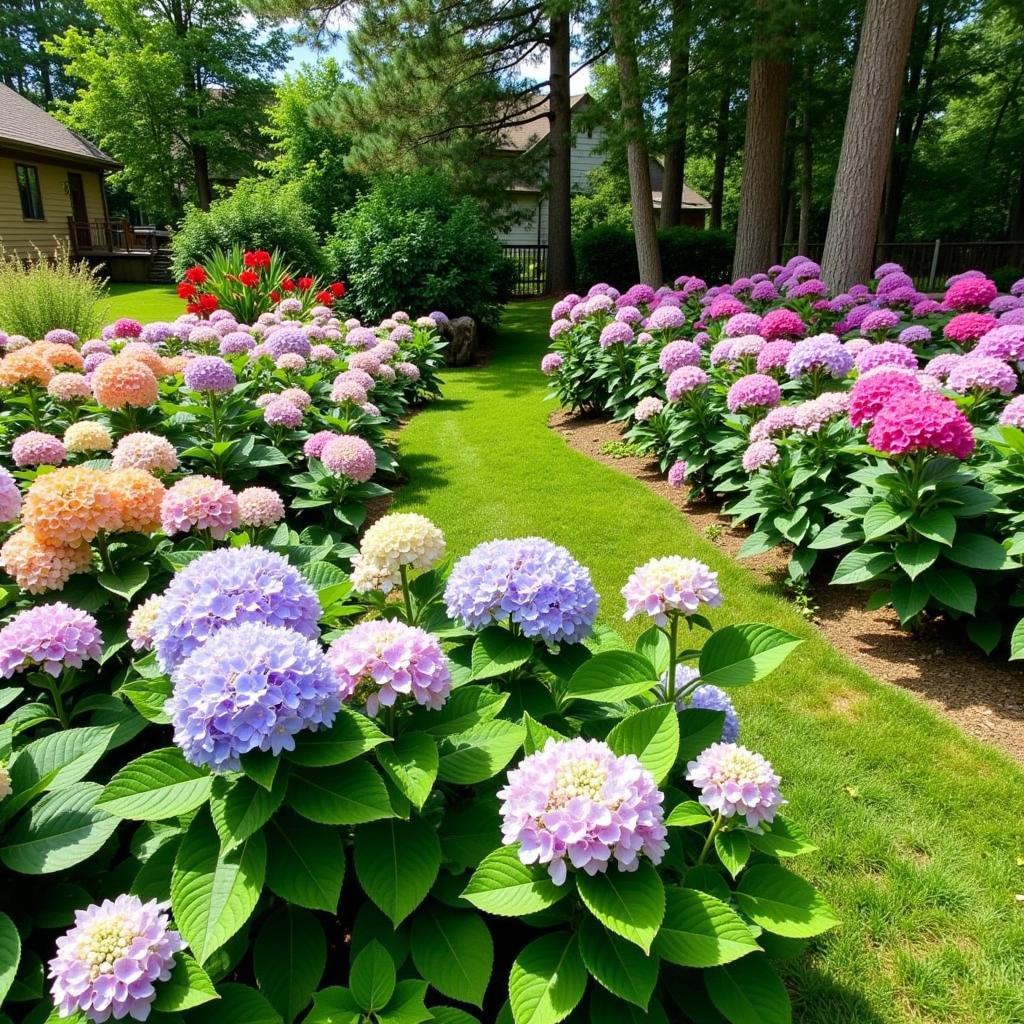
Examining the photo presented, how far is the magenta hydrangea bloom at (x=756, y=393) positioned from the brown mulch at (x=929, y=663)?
3.33ft

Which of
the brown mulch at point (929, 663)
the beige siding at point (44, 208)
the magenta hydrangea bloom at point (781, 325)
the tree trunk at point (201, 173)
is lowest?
the brown mulch at point (929, 663)

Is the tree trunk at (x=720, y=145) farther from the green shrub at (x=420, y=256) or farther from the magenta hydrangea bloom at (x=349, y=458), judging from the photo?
the magenta hydrangea bloom at (x=349, y=458)

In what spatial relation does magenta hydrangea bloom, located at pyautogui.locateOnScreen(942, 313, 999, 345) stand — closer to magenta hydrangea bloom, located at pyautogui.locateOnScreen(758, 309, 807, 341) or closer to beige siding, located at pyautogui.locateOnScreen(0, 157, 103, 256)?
magenta hydrangea bloom, located at pyautogui.locateOnScreen(758, 309, 807, 341)

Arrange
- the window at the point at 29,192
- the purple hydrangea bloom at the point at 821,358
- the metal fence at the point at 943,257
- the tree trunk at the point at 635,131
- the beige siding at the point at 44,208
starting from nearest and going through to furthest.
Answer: the purple hydrangea bloom at the point at 821,358 < the tree trunk at the point at 635,131 < the metal fence at the point at 943,257 < the beige siding at the point at 44,208 < the window at the point at 29,192

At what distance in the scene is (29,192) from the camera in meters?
22.8

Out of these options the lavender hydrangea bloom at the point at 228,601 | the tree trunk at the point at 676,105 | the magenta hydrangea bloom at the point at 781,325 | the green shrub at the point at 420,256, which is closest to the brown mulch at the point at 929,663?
the magenta hydrangea bloom at the point at 781,325

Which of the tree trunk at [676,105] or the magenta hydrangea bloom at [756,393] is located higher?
the tree trunk at [676,105]

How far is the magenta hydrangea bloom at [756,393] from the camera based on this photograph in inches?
180

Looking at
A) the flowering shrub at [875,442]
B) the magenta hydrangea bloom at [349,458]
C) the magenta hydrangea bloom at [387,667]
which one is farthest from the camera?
the magenta hydrangea bloom at [349,458]

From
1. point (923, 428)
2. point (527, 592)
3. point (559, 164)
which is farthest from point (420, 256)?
point (527, 592)

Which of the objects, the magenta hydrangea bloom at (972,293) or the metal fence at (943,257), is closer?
the magenta hydrangea bloom at (972,293)

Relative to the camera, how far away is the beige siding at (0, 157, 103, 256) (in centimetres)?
2142

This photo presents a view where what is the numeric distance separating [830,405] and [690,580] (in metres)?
2.72

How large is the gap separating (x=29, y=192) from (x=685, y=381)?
2553 centimetres
